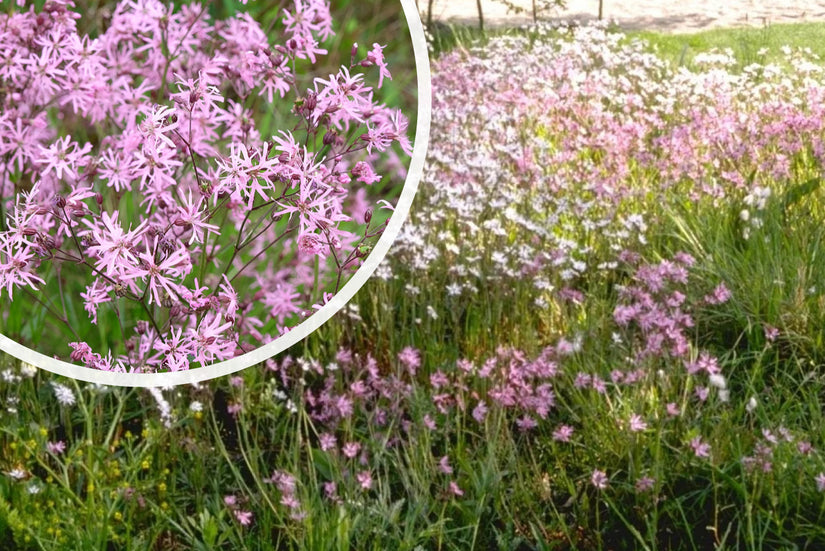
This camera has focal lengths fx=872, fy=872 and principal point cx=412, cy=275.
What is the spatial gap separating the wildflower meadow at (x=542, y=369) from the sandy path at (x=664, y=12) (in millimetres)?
51

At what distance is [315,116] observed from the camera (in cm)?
122

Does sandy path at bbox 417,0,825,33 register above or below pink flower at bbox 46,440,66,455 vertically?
above

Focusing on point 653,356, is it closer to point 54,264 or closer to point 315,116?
point 315,116

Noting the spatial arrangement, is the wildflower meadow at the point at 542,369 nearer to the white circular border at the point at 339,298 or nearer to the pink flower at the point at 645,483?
the pink flower at the point at 645,483

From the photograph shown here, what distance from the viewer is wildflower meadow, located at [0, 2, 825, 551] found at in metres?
1.86

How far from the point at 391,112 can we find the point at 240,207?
280 millimetres

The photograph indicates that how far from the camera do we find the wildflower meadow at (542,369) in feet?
6.11

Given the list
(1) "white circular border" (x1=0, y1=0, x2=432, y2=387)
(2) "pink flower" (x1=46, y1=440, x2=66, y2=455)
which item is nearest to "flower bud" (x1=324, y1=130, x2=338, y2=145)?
(1) "white circular border" (x1=0, y1=0, x2=432, y2=387)

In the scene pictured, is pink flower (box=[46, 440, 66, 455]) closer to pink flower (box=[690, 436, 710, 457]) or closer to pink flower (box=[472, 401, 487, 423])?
pink flower (box=[472, 401, 487, 423])

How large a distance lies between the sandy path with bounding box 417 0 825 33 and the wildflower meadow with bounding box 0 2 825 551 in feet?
0.17

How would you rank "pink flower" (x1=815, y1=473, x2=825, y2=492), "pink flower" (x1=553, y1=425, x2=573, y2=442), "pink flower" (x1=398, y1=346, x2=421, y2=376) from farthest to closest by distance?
"pink flower" (x1=398, y1=346, x2=421, y2=376)
"pink flower" (x1=553, y1=425, x2=573, y2=442)
"pink flower" (x1=815, y1=473, x2=825, y2=492)

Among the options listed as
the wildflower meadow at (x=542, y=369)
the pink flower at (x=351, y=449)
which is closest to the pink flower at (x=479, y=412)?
the wildflower meadow at (x=542, y=369)

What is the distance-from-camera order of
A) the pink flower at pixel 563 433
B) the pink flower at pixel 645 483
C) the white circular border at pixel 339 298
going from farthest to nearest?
the pink flower at pixel 563 433, the pink flower at pixel 645 483, the white circular border at pixel 339 298

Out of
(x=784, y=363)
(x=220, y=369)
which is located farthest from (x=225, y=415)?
(x=784, y=363)
